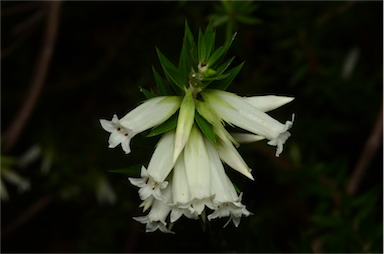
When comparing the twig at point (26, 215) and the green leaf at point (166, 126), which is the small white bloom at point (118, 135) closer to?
the green leaf at point (166, 126)

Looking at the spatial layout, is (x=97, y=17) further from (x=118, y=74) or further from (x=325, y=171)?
(x=325, y=171)

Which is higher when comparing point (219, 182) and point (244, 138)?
point (244, 138)

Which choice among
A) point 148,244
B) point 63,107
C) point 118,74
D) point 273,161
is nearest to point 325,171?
point 273,161

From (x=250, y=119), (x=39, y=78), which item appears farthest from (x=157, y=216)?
(x=39, y=78)

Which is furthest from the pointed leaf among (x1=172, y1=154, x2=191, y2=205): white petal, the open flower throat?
(x1=172, y1=154, x2=191, y2=205): white petal

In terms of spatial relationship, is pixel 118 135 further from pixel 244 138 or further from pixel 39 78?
pixel 39 78

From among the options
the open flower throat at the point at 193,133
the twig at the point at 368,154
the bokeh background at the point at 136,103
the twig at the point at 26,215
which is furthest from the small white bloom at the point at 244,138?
the twig at the point at 26,215
